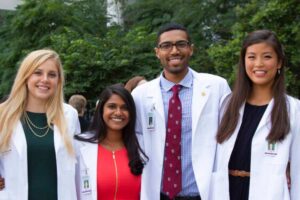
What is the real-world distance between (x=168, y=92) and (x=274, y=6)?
19.3 feet

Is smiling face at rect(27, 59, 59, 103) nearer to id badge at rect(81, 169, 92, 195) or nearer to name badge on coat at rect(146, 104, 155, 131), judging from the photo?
id badge at rect(81, 169, 92, 195)

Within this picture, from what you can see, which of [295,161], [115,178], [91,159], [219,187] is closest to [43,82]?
[91,159]

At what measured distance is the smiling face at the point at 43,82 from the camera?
406cm

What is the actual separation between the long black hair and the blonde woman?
246mm

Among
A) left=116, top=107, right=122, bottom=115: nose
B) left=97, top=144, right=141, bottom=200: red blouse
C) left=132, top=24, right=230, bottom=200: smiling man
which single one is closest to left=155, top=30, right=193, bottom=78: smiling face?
left=132, top=24, right=230, bottom=200: smiling man

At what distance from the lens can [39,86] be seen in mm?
4062

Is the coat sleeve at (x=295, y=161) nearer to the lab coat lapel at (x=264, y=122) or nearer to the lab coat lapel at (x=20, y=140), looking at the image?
the lab coat lapel at (x=264, y=122)

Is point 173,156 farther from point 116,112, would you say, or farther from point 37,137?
point 37,137

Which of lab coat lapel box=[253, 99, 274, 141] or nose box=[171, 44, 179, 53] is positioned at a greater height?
nose box=[171, 44, 179, 53]

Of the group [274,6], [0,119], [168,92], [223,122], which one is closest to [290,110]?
[223,122]

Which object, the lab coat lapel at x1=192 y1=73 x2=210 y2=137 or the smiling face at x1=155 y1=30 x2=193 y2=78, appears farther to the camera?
the smiling face at x1=155 y1=30 x2=193 y2=78

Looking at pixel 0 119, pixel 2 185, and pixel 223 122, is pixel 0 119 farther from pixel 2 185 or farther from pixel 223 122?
pixel 223 122

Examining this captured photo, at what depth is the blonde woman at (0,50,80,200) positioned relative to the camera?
388cm

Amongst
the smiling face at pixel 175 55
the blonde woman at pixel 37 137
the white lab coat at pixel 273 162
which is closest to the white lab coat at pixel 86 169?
the blonde woman at pixel 37 137
